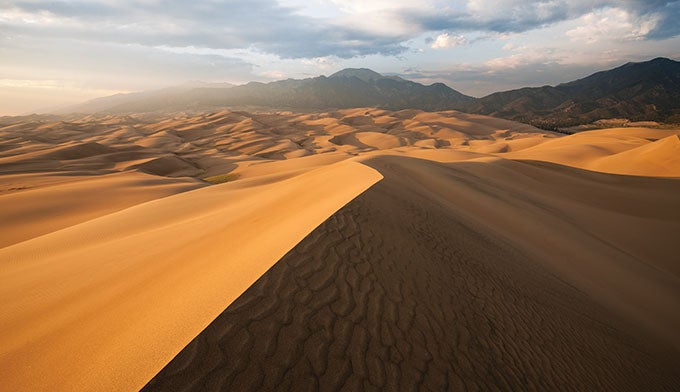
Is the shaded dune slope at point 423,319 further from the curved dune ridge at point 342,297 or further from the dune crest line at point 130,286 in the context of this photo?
the dune crest line at point 130,286

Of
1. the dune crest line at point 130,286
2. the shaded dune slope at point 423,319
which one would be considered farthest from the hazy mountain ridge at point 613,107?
the dune crest line at point 130,286

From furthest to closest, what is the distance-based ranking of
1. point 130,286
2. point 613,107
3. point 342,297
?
point 613,107 < point 130,286 < point 342,297

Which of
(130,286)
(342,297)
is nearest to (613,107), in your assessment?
(342,297)

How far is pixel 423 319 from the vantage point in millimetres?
3229

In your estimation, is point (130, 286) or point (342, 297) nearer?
point (342, 297)

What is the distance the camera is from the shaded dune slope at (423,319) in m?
2.46

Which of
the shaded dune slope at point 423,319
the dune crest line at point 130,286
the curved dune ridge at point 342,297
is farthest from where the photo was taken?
the dune crest line at point 130,286

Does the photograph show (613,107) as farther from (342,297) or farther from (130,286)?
(130,286)

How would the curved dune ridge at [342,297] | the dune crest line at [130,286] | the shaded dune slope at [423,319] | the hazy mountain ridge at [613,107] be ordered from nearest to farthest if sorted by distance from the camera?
1. the shaded dune slope at [423,319]
2. the curved dune ridge at [342,297]
3. the dune crest line at [130,286]
4. the hazy mountain ridge at [613,107]

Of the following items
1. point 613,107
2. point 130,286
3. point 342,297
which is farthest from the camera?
point 613,107

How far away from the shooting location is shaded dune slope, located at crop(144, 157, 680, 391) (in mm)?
2461

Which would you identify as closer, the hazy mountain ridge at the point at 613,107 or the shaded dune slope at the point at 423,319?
the shaded dune slope at the point at 423,319

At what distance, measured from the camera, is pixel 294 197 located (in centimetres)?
759

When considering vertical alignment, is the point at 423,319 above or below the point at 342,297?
below
